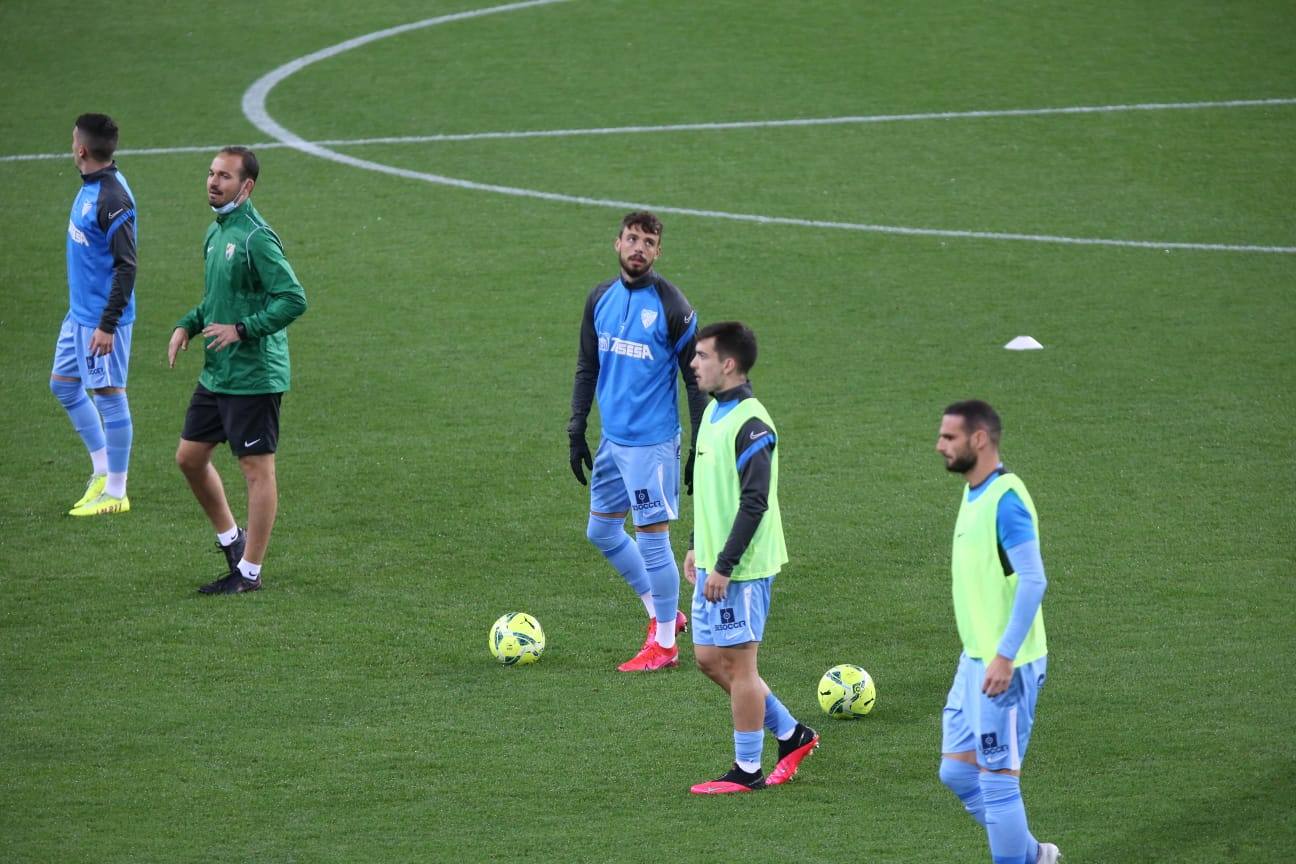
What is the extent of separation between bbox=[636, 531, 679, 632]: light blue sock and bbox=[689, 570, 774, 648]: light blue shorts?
1.41 m

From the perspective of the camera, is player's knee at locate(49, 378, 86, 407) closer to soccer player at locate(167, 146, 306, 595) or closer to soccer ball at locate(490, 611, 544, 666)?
soccer player at locate(167, 146, 306, 595)

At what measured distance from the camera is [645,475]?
26.6ft

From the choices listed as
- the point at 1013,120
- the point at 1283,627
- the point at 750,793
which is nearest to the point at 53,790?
the point at 750,793

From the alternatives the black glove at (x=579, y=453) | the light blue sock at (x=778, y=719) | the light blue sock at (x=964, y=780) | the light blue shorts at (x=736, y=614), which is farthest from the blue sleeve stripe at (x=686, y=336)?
the light blue sock at (x=964, y=780)

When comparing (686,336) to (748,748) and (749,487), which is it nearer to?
(749,487)

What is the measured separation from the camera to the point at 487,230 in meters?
17.2

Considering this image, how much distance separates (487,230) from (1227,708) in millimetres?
11060

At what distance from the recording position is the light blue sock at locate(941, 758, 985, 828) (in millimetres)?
5859

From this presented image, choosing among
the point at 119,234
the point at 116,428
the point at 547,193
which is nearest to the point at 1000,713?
the point at 119,234

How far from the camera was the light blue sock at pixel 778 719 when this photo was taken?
696 centimetres

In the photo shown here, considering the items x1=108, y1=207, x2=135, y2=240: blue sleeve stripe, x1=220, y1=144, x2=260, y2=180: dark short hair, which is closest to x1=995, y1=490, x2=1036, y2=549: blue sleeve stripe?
x1=220, y1=144, x2=260, y2=180: dark short hair

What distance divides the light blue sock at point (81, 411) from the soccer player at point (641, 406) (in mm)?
4043

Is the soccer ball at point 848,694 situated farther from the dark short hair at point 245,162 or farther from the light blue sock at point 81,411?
the light blue sock at point 81,411

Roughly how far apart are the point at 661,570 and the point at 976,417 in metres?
2.87
